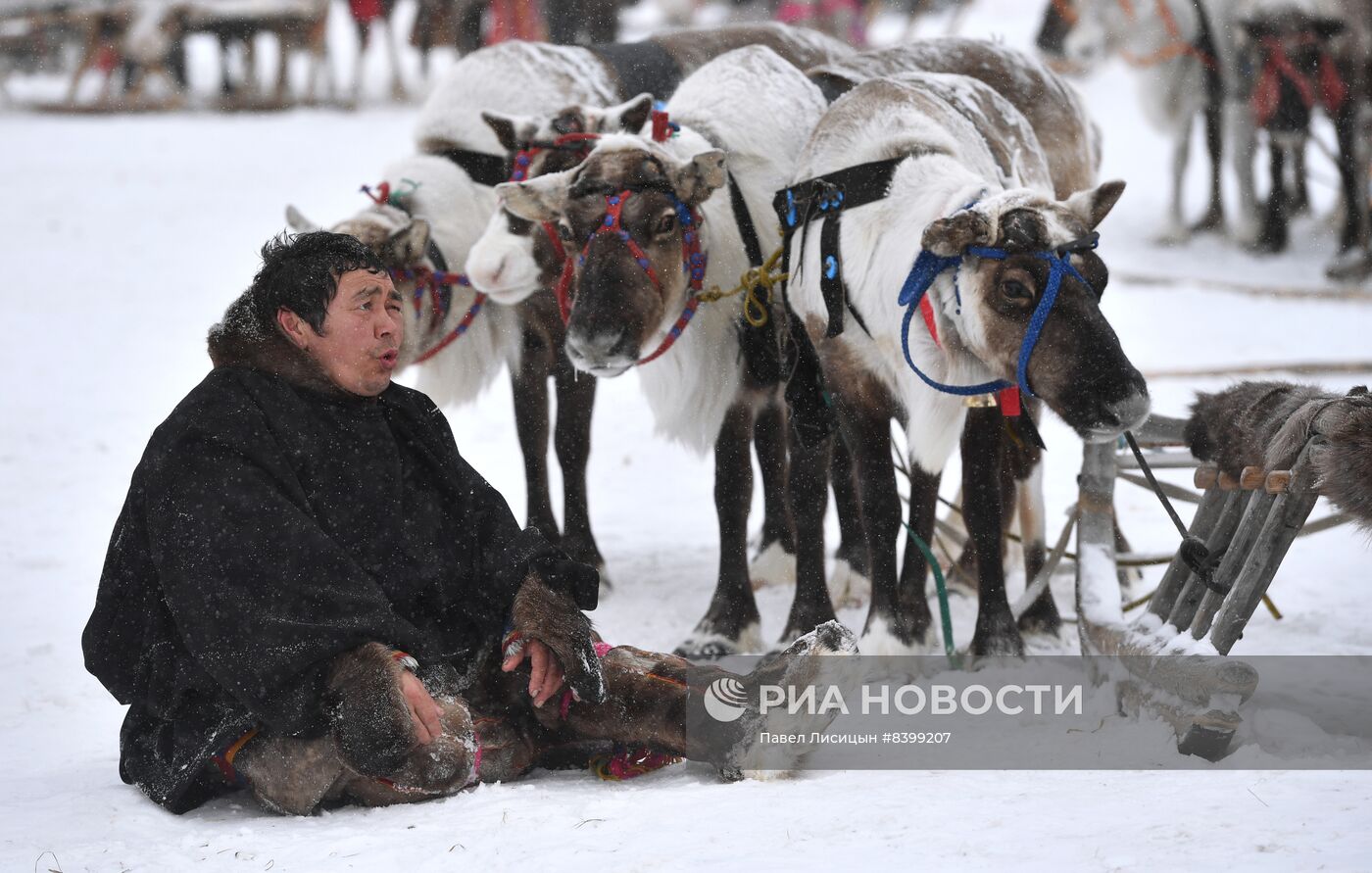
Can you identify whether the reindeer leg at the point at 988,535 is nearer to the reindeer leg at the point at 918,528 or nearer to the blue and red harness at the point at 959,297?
the reindeer leg at the point at 918,528

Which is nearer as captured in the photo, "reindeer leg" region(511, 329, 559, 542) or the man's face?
the man's face

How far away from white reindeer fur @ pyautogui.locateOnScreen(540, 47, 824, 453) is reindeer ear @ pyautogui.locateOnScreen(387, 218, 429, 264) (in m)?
0.85

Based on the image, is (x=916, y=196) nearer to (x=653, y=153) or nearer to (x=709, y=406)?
(x=653, y=153)

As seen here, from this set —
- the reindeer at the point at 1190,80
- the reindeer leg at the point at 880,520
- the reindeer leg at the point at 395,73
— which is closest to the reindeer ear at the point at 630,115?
the reindeer leg at the point at 880,520

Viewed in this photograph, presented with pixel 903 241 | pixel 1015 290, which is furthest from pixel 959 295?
pixel 903 241

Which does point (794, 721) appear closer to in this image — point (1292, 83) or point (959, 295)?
point (959, 295)

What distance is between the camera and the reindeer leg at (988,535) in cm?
399

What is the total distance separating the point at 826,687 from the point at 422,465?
0.94 meters

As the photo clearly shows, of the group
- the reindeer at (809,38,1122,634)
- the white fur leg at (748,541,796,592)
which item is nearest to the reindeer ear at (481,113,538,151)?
the reindeer at (809,38,1122,634)

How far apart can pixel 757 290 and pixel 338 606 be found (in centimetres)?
187

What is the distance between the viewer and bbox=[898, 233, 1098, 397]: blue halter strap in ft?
11.0

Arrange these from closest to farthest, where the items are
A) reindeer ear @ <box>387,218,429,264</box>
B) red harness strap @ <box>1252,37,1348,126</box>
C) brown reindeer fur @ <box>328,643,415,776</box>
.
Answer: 1. brown reindeer fur @ <box>328,643,415,776</box>
2. reindeer ear @ <box>387,218,429,264</box>
3. red harness strap @ <box>1252,37,1348,126</box>

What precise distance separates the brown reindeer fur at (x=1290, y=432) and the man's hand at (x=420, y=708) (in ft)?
5.67

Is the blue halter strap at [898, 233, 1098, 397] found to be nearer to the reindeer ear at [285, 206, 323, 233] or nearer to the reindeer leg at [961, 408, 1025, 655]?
the reindeer leg at [961, 408, 1025, 655]
